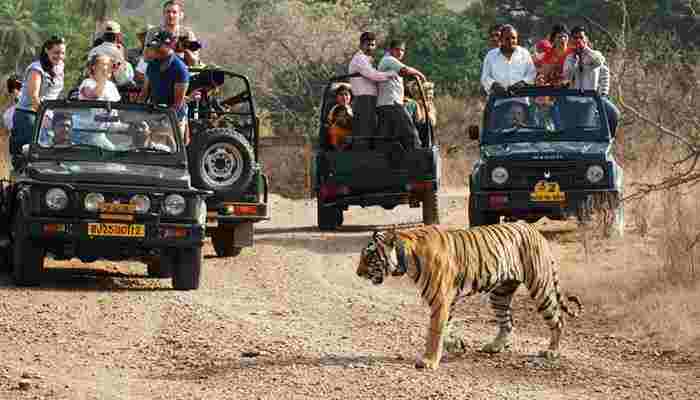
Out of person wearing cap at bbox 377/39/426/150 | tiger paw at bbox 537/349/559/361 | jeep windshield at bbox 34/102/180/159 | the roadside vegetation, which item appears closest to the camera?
tiger paw at bbox 537/349/559/361

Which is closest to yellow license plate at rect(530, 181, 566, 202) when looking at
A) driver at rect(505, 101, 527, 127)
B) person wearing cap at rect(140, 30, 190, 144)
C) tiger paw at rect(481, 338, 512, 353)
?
driver at rect(505, 101, 527, 127)

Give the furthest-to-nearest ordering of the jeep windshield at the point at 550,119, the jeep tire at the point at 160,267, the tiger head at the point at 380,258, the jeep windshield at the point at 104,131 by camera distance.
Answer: the jeep windshield at the point at 550,119 < the jeep tire at the point at 160,267 < the jeep windshield at the point at 104,131 < the tiger head at the point at 380,258

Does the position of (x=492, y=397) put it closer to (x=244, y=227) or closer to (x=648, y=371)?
(x=648, y=371)

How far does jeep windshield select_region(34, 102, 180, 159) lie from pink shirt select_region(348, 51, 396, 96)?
502cm

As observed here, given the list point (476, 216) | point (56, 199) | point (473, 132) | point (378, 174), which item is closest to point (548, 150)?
point (473, 132)

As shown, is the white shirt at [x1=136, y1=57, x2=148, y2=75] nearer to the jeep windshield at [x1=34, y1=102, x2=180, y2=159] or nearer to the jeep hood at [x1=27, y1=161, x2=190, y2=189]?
the jeep windshield at [x1=34, y1=102, x2=180, y2=159]

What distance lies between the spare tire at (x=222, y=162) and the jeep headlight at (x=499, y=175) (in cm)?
284

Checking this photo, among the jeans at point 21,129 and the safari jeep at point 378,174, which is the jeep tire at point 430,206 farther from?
the jeans at point 21,129

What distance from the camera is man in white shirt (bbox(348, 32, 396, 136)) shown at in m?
19.5

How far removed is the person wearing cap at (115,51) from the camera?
16.6m

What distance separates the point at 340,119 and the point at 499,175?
3.24 metres

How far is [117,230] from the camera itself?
13477 mm

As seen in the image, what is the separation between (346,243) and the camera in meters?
18.8

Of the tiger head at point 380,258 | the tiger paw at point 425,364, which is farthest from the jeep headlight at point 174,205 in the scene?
the tiger paw at point 425,364
